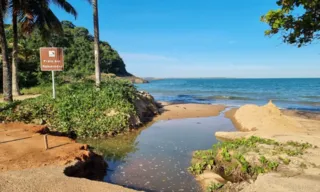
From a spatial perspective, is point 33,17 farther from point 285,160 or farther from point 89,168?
point 285,160

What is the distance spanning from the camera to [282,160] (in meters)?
7.52

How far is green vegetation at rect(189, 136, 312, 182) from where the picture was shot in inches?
292

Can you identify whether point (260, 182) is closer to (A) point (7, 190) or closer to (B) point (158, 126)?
(A) point (7, 190)

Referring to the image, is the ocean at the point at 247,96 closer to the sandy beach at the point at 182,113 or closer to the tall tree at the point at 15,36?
the sandy beach at the point at 182,113

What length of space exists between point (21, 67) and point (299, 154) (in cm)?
2529

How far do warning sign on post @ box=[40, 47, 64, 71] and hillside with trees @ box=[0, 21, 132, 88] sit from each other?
4891 mm

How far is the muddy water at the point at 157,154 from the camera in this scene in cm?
744

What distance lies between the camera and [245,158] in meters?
7.89

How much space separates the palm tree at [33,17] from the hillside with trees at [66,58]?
124 centimetres

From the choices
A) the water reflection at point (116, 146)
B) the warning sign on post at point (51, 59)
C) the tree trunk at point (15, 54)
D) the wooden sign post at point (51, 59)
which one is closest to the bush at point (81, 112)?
the water reflection at point (116, 146)

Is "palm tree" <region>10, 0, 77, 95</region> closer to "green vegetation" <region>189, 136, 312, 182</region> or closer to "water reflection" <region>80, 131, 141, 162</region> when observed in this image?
"water reflection" <region>80, 131, 141, 162</region>

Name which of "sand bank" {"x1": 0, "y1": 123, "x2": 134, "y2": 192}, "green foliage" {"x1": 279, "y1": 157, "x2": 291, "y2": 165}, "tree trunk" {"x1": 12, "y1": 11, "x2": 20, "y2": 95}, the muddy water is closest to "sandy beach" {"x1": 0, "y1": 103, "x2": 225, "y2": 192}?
"sand bank" {"x1": 0, "y1": 123, "x2": 134, "y2": 192}

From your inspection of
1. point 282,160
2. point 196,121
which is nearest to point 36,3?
point 196,121

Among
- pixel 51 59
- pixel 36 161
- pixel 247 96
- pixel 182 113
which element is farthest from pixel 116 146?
pixel 247 96
